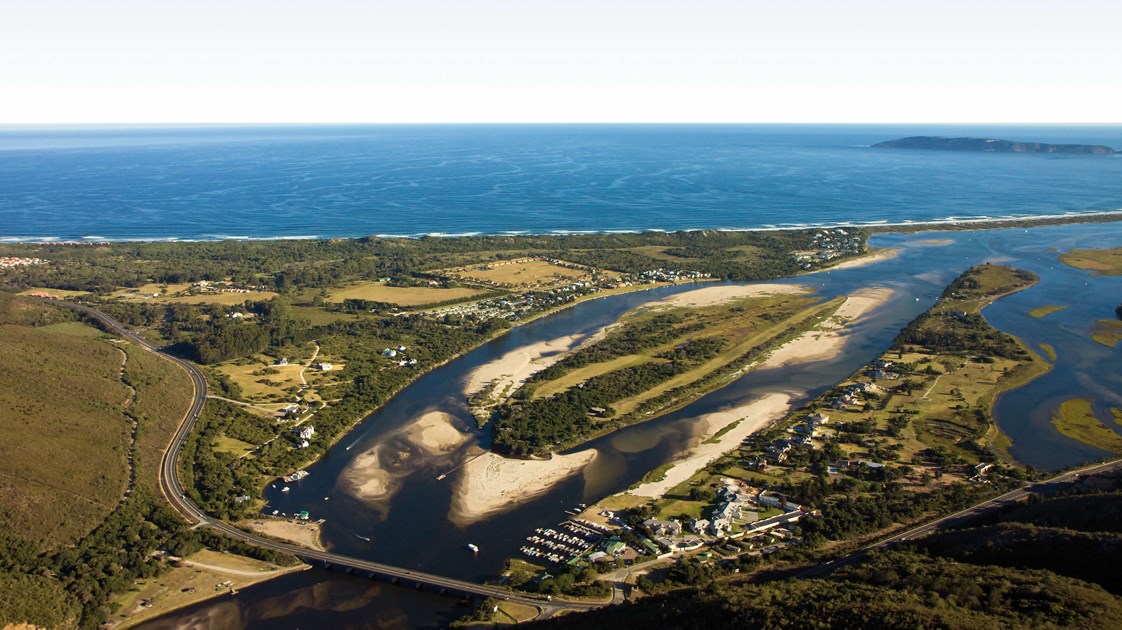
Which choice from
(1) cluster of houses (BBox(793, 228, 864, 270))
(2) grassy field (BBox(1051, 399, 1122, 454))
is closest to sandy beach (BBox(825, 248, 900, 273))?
(1) cluster of houses (BBox(793, 228, 864, 270))

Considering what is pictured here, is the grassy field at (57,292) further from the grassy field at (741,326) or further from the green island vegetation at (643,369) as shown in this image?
the grassy field at (741,326)

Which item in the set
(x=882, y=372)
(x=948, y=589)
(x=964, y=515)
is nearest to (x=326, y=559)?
(x=948, y=589)

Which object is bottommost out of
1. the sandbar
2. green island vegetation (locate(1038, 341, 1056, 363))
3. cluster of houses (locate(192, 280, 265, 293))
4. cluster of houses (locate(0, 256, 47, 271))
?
the sandbar

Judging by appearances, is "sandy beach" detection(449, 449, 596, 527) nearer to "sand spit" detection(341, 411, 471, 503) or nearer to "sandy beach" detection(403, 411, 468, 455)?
"sandy beach" detection(403, 411, 468, 455)

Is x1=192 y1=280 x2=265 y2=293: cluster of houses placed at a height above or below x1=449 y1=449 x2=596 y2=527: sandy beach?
above

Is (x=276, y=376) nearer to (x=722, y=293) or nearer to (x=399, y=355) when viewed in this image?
(x=399, y=355)

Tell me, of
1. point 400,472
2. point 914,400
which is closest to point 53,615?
point 400,472

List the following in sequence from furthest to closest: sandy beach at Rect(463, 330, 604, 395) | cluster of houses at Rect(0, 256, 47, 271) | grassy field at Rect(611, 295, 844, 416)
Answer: cluster of houses at Rect(0, 256, 47, 271)
sandy beach at Rect(463, 330, 604, 395)
grassy field at Rect(611, 295, 844, 416)

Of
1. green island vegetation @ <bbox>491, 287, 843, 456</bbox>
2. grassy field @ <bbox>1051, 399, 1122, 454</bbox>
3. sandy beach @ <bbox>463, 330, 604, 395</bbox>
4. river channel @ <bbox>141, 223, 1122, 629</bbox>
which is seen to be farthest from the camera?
sandy beach @ <bbox>463, 330, 604, 395</bbox>
